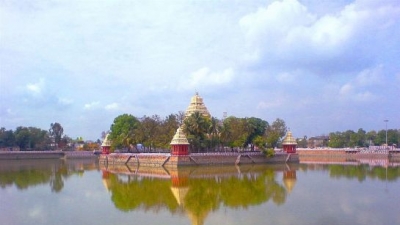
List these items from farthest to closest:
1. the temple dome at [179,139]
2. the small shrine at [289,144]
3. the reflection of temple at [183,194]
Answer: the small shrine at [289,144], the temple dome at [179,139], the reflection of temple at [183,194]

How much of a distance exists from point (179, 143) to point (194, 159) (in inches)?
100

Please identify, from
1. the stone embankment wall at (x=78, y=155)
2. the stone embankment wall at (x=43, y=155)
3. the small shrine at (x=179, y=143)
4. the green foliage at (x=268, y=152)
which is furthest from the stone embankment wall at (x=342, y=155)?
the stone embankment wall at (x=43, y=155)

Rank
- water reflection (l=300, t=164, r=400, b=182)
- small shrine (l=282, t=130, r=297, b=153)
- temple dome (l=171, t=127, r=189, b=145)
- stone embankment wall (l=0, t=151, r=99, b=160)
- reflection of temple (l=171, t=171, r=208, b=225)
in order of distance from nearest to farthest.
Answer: reflection of temple (l=171, t=171, r=208, b=225), water reflection (l=300, t=164, r=400, b=182), temple dome (l=171, t=127, r=189, b=145), small shrine (l=282, t=130, r=297, b=153), stone embankment wall (l=0, t=151, r=99, b=160)

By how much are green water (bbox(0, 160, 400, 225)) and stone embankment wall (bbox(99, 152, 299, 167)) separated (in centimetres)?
1226

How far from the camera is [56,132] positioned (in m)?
87.6

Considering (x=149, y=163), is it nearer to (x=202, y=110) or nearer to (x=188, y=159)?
(x=188, y=159)

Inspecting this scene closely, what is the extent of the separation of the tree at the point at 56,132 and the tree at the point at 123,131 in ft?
74.9

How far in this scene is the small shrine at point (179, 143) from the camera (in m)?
45.4

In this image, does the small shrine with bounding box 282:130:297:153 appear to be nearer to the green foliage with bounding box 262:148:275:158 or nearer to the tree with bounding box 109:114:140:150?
the green foliage with bounding box 262:148:275:158

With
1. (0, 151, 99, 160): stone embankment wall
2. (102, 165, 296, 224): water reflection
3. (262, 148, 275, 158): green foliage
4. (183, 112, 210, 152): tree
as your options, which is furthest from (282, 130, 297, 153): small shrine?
(0, 151, 99, 160): stone embankment wall

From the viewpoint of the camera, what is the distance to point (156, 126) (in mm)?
56656

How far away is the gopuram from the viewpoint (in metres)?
45.6

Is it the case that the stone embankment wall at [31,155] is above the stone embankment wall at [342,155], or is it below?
above

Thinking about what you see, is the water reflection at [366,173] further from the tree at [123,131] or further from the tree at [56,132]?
the tree at [56,132]
